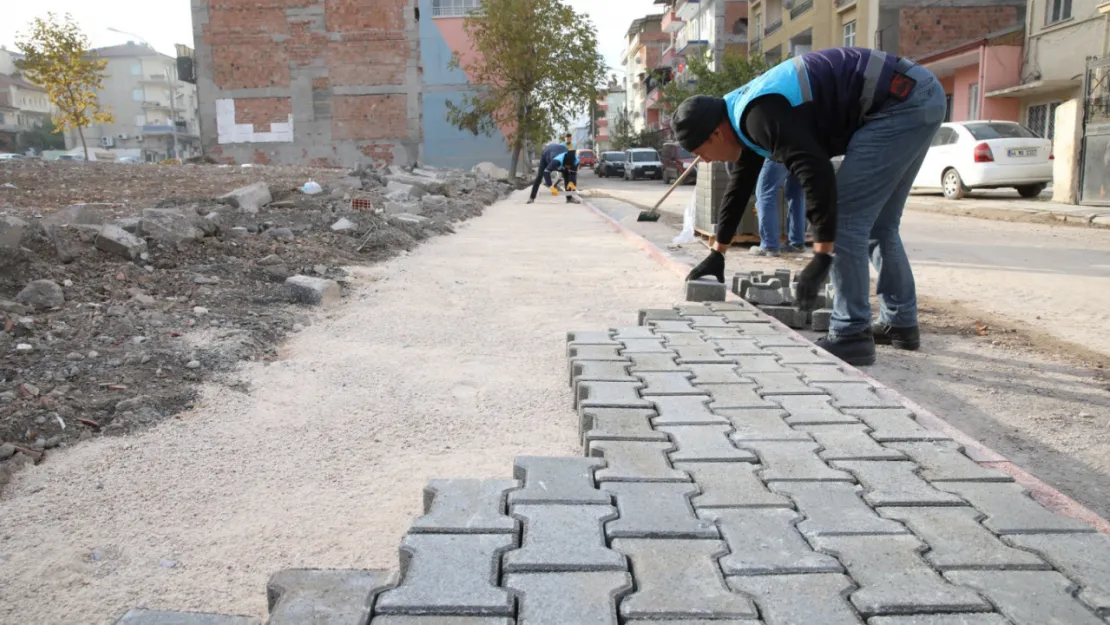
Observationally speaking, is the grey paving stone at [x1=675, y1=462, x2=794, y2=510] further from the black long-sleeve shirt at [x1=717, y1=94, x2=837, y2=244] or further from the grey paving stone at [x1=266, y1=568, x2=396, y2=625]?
the black long-sleeve shirt at [x1=717, y1=94, x2=837, y2=244]

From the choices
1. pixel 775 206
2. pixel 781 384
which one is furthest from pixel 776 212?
pixel 781 384

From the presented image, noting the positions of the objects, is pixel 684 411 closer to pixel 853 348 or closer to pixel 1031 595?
pixel 1031 595

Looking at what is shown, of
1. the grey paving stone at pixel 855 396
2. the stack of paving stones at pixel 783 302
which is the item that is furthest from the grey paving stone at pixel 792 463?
the stack of paving stones at pixel 783 302

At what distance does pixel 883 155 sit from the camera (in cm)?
362

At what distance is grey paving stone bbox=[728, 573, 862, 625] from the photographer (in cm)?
158

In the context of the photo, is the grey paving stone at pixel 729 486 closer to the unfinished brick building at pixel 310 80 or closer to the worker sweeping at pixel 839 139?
the worker sweeping at pixel 839 139

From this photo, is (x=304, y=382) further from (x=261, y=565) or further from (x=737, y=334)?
(x=737, y=334)

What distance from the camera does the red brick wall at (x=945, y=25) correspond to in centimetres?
2730

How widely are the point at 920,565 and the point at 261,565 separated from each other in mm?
1583

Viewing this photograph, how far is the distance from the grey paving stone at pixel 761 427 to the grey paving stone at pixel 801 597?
0.84 metres

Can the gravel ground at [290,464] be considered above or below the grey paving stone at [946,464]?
below

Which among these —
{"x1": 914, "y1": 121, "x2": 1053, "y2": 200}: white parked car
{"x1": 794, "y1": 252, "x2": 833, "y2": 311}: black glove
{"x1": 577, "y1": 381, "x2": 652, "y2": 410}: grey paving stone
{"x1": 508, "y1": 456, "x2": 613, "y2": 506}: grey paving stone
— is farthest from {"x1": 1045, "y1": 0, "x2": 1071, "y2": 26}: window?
{"x1": 508, "y1": 456, "x2": 613, "y2": 506}: grey paving stone

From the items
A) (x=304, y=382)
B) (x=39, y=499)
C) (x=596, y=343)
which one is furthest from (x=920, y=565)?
(x=304, y=382)

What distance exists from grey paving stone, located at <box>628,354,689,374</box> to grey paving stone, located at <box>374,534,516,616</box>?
1569 mm
